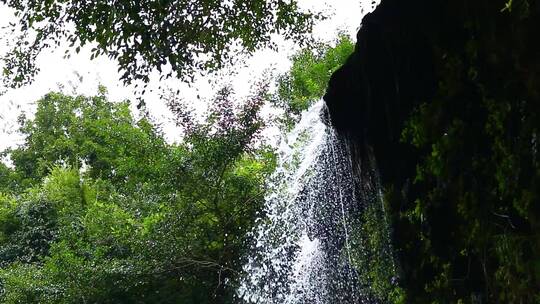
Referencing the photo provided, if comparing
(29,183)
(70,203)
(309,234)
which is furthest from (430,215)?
(29,183)

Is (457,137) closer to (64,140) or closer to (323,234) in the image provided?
(323,234)

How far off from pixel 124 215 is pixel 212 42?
644cm

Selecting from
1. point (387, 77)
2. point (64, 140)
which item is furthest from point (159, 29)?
point (64, 140)

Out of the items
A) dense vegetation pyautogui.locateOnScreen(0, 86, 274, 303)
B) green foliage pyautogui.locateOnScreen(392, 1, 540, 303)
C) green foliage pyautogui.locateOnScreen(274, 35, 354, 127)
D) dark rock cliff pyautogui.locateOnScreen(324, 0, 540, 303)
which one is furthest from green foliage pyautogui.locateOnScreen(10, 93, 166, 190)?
green foliage pyautogui.locateOnScreen(392, 1, 540, 303)

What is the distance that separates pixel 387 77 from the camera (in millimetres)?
4129

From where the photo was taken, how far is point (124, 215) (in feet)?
38.4

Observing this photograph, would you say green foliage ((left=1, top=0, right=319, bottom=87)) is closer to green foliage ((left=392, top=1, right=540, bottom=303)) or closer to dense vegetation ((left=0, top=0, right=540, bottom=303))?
dense vegetation ((left=0, top=0, right=540, bottom=303))

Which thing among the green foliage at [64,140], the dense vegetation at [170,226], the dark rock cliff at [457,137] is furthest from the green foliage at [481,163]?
the green foliage at [64,140]

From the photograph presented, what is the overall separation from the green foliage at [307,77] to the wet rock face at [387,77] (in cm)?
1277

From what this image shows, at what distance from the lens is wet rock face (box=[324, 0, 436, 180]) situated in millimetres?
3748

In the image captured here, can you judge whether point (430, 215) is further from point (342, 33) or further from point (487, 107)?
point (342, 33)

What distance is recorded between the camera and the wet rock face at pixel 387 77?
3748 millimetres

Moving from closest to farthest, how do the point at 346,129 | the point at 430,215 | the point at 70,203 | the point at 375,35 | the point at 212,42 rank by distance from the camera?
the point at 430,215, the point at 375,35, the point at 346,129, the point at 212,42, the point at 70,203

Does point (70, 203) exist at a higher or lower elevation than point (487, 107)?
higher
